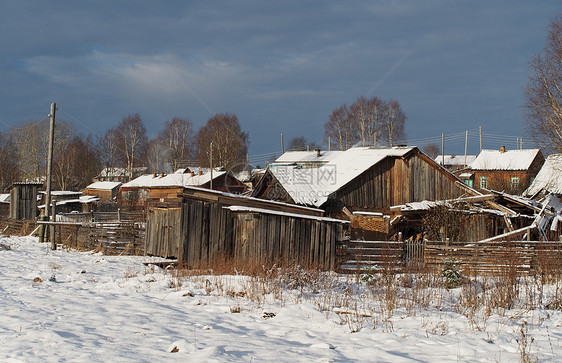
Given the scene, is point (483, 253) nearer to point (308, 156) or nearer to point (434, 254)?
point (434, 254)

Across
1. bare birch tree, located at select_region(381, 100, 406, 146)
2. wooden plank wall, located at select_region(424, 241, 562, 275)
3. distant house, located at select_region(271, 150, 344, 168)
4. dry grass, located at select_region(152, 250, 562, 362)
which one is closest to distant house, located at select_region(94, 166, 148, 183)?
distant house, located at select_region(271, 150, 344, 168)

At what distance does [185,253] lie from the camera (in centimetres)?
1515

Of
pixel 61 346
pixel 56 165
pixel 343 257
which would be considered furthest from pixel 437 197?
pixel 56 165

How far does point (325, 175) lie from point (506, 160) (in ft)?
113

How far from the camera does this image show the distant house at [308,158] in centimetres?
5491

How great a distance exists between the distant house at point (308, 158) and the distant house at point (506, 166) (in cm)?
1617

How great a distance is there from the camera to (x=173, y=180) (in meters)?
58.0

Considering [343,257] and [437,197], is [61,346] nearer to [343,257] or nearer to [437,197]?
[343,257]

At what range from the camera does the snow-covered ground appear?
5887mm

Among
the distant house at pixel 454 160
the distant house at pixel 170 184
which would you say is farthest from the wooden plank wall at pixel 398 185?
the distant house at pixel 454 160

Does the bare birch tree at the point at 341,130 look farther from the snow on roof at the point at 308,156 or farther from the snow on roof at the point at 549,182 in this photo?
the snow on roof at the point at 549,182

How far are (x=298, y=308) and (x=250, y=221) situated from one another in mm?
7104

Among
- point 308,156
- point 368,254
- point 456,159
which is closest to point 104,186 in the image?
point 308,156

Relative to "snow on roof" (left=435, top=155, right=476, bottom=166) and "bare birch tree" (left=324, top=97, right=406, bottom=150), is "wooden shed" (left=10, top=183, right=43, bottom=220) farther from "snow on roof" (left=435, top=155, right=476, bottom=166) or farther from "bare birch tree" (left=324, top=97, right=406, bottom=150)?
"snow on roof" (left=435, top=155, right=476, bottom=166)
